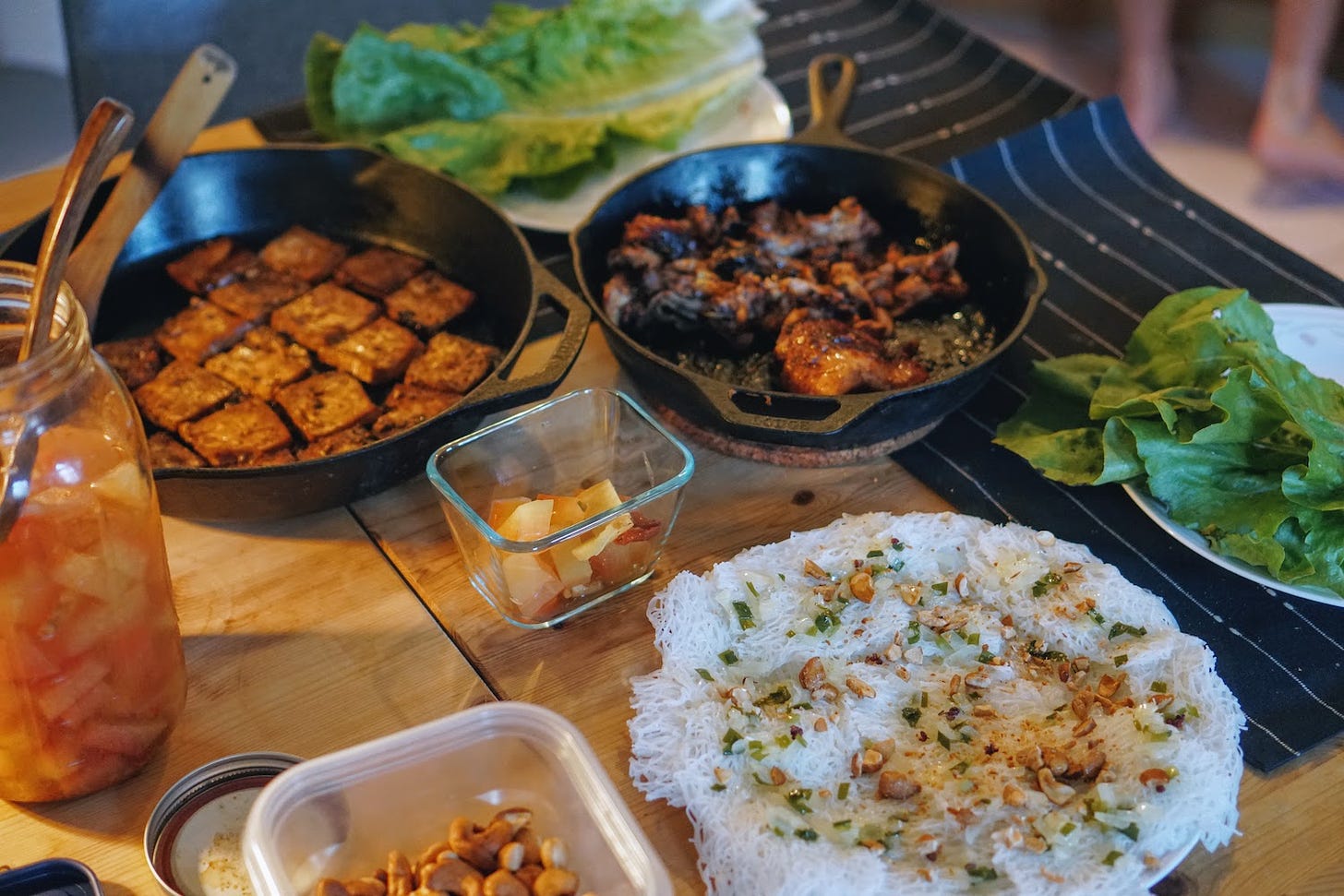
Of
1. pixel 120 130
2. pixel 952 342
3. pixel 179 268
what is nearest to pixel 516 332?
pixel 179 268

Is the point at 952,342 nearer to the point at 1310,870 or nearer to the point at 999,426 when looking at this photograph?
the point at 999,426

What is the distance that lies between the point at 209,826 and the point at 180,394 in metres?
0.80

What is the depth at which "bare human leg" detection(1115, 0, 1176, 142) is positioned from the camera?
4184 mm

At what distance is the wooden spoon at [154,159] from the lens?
1.39 m

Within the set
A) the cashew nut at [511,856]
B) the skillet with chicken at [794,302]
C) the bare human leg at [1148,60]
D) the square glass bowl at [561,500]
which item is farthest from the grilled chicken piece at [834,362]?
the bare human leg at [1148,60]

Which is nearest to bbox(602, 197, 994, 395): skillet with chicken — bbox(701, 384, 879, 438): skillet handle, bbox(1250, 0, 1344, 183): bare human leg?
bbox(701, 384, 879, 438): skillet handle

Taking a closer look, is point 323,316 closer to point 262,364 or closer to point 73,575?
point 262,364

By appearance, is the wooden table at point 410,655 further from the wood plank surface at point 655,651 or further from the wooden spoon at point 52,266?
the wooden spoon at point 52,266

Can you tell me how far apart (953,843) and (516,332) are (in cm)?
116

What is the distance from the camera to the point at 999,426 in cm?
189

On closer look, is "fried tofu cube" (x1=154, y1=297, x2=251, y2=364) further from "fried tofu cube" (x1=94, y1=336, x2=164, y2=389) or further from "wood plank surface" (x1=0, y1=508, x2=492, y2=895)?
"wood plank surface" (x1=0, y1=508, x2=492, y2=895)

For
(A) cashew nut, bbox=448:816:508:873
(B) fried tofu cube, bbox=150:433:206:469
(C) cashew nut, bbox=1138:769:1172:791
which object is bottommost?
(B) fried tofu cube, bbox=150:433:206:469

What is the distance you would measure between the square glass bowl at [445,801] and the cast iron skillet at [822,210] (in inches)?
21.8

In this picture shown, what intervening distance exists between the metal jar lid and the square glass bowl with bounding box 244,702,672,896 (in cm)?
12
